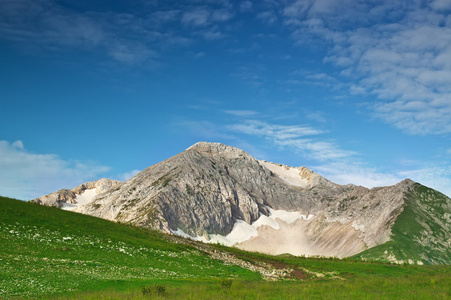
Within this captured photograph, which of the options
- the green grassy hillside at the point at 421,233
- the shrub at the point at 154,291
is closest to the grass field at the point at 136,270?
the shrub at the point at 154,291

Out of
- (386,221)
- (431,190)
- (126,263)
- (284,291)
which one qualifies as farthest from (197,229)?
(284,291)

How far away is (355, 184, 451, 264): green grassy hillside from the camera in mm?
121125

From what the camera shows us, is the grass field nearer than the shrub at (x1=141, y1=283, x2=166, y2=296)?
No

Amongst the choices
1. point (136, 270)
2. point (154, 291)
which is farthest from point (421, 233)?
point (154, 291)

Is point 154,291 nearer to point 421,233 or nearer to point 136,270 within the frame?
point 136,270

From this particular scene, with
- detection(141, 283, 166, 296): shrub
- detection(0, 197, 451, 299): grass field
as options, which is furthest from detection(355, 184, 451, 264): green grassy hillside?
detection(141, 283, 166, 296): shrub

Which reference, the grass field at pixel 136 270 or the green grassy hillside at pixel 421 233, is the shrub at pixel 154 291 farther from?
the green grassy hillside at pixel 421 233

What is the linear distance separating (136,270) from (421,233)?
→ 133m

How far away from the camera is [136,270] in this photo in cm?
3959

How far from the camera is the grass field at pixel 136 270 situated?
28.1 meters

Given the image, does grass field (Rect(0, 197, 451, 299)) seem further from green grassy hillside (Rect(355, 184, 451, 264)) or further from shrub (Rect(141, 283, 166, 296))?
green grassy hillside (Rect(355, 184, 451, 264))

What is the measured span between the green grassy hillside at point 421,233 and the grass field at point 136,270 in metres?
58.1

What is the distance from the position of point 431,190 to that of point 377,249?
66.5m

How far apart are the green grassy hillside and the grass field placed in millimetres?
58055
